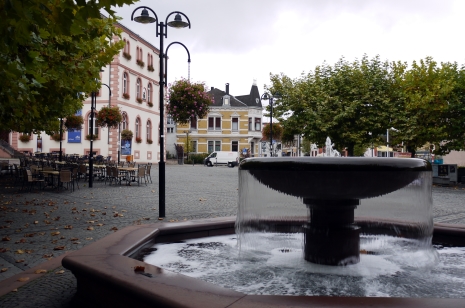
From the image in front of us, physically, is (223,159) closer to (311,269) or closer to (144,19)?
(144,19)

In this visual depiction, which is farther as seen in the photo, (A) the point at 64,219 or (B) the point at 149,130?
(B) the point at 149,130

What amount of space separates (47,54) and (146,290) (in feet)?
21.9

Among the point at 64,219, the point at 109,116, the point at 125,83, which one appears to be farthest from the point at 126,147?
the point at 64,219

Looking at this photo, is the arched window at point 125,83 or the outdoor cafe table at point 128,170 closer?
the outdoor cafe table at point 128,170

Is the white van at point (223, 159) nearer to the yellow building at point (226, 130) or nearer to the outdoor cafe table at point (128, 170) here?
the yellow building at point (226, 130)

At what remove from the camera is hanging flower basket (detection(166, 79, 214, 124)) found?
16.6 m

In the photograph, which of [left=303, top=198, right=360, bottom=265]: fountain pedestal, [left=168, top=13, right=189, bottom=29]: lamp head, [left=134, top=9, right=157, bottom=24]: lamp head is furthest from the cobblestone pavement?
[left=134, top=9, right=157, bottom=24]: lamp head

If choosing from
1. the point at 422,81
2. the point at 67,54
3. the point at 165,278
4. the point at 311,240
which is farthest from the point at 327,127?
the point at 165,278

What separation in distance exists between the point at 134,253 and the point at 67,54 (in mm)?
5598

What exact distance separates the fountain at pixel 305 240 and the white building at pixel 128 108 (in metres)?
36.4

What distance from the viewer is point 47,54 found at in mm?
8523

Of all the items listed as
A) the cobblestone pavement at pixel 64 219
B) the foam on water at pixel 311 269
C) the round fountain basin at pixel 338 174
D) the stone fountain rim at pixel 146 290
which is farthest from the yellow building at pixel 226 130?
the round fountain basin at pixel 338 174

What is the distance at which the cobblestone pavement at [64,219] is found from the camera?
15.7ft

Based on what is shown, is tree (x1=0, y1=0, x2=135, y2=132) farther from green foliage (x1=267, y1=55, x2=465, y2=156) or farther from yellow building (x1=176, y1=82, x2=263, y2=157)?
yellow building (x1=176, y1=82, x2=263, y2=157)
